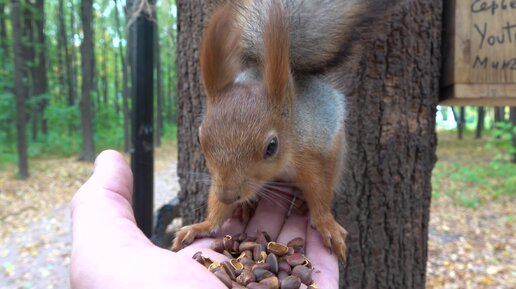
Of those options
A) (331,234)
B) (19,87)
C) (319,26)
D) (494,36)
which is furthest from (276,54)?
(19,87)

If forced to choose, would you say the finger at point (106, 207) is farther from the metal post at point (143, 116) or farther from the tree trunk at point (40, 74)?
the tree trunk at point (40, 74)

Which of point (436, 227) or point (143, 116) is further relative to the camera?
point (436, 227)

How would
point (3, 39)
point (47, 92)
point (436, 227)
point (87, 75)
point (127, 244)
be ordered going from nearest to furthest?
point (127, 244), point (436, 227), point (87, 75), point (3, 39), point (47, 92)

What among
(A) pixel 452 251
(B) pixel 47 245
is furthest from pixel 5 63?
(A) pixel 452 251

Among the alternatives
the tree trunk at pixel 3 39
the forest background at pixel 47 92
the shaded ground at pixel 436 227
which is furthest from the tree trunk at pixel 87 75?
the tree trunk at pixel 3 39

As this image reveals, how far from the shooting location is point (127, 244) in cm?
114

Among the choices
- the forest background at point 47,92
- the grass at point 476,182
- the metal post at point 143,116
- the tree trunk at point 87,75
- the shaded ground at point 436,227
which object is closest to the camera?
the metal post at point 143,116

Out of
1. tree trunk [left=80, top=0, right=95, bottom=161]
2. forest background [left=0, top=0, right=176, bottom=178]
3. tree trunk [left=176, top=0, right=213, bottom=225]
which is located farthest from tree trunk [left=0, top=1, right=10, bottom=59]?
tree trunk [left=176, top=0, right=213, bottom=225]

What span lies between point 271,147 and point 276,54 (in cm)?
26

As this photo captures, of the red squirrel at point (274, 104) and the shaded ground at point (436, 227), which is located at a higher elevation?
the red squirrel at point (274, 104)

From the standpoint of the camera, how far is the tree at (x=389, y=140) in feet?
5.33

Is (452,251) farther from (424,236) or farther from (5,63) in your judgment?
(5,63)

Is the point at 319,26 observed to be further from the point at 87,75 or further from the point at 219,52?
the point at 87,75

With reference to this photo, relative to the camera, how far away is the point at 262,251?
1391 mm
